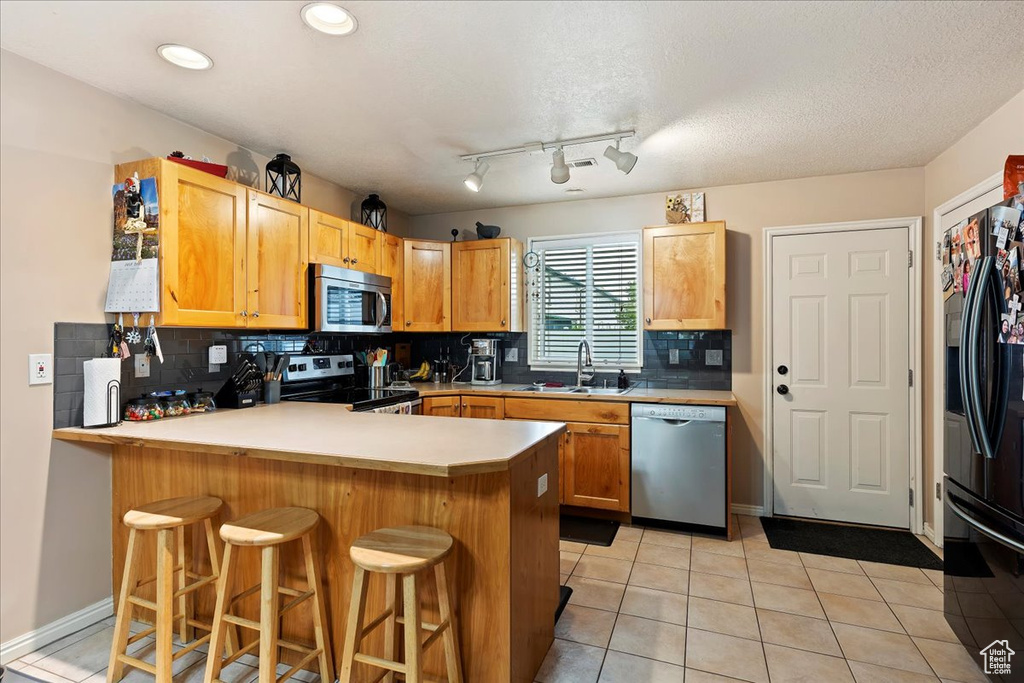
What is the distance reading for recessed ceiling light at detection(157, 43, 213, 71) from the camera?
77.9 inches

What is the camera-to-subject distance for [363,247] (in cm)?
366

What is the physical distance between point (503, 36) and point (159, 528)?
2.20 meters

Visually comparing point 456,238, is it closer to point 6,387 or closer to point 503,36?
point 503,36

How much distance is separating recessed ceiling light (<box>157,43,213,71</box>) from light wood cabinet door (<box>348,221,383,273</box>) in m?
1.42

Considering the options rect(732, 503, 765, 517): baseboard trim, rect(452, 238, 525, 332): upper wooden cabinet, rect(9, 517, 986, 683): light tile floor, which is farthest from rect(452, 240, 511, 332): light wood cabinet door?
rect(732, 503, 765, 517): baseboard trim

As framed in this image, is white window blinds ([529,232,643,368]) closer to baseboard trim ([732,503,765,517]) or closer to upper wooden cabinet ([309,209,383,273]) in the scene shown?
baseboard trim ([732,503,765,517])

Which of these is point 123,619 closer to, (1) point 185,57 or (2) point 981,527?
(1) point 185,57

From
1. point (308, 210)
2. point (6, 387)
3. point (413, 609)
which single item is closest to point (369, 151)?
point (308, 210)

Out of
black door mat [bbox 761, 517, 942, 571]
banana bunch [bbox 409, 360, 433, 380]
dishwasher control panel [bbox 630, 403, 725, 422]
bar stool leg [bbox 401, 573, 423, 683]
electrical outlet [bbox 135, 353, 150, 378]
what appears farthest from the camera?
banana bunch [bbox 409, 360, 433, 380]

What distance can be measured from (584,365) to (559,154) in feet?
6.03

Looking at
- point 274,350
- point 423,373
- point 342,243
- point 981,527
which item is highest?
point 342,243

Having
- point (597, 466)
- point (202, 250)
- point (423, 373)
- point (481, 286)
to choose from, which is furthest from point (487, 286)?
point (202, 250)

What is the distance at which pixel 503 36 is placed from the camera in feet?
6.28

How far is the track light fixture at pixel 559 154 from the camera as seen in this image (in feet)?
8.98
